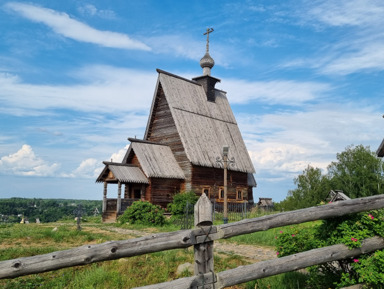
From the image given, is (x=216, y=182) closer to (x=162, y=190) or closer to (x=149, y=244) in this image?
(x=162, y=190)

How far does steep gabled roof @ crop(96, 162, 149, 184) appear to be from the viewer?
22578 mm

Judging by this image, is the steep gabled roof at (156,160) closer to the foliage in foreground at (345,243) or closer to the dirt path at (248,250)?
the dirt path at (248,250)

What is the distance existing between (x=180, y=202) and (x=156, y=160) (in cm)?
342

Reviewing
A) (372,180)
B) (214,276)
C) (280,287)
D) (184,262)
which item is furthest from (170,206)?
(372,180)

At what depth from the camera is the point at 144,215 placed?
19.4 metres

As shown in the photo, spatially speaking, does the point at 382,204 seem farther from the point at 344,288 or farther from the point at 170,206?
the point at 170,206

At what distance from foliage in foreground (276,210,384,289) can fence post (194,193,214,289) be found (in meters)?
2.41

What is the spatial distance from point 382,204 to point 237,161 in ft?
77.1

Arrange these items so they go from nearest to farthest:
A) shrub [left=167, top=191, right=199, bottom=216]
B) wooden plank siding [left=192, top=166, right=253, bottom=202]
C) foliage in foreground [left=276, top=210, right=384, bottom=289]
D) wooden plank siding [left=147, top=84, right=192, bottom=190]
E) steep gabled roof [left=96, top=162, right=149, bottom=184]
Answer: foliage in foreground [left=276, top=210, right=384, bottom=289] < steep gabled roof [left=96, top=162, right=149, bottom=184] < shrub [left=167, top=191, right=199, bottom=216] < wooden plank siding [left=147, top=84, right=192, bottom=190] < wooden plank siding [left=192, top=166, right=253, bottom=202]

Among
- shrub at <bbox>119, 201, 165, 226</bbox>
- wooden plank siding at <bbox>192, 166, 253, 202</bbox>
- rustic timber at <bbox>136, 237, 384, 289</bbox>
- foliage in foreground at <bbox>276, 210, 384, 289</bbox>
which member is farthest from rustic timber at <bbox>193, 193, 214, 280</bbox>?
wooden plank siding at <bbox>192, 166, 253, 202</bbox>

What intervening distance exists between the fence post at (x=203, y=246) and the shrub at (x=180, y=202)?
1893 centimetres

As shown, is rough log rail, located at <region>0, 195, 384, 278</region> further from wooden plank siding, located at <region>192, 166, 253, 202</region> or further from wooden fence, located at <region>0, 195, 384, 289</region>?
wooden plank siding, located at <region>192, 166, 253, 202</region>

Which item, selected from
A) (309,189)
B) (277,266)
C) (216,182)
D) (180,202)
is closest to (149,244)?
(277,266)

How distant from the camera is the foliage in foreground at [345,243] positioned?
5887mm
